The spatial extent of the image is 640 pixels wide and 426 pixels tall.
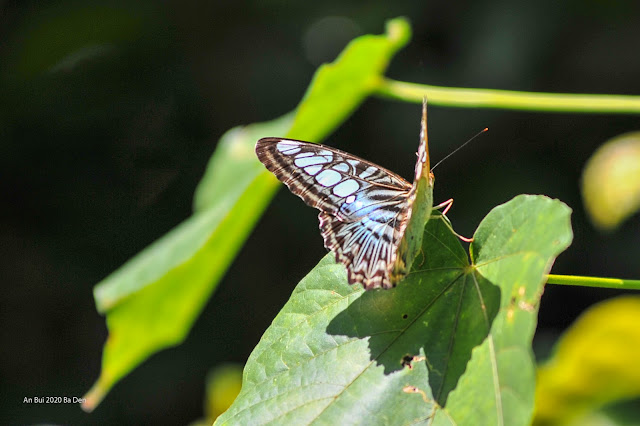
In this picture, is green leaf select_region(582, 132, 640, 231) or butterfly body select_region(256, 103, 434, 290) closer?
butterfly body select_region(256, 103, 434, 290)

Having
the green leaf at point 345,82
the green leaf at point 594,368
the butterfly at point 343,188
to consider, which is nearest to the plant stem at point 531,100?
the green leaf at point 345,82

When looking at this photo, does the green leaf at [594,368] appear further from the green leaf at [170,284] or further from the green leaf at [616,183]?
the green leaf at [170,284]

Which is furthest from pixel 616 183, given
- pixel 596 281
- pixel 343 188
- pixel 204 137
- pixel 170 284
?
pixel 204 137

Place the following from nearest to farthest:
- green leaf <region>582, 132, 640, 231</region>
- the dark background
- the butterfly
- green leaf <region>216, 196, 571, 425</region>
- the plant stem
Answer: green leaf <region>216, 196, 571, 425</region>
the butterfly
the plant stem
green leaf <region>582, 132, 640, 231</region>
the dark background

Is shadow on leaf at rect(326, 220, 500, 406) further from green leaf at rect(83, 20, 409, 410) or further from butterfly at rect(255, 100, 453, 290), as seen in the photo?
green leaf at rect(83, 20, 409, 410)

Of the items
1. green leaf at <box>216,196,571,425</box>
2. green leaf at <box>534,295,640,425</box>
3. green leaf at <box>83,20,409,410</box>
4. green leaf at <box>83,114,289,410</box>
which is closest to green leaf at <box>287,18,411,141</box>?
green leaf at <box>83,20,409,410</box>

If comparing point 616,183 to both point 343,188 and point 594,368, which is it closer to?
point 594,368

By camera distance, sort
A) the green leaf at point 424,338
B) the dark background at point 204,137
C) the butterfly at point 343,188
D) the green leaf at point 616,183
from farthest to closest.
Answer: the dark background at point 204,137 → the green leaf at point 616,183 → the butterfly at point 343,188 → the green leaf at point 424,338
